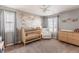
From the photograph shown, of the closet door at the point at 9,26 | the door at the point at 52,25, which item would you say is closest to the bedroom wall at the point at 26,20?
the closet door at the point at 9,26

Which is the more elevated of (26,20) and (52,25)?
(26,20)

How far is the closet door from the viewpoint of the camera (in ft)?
5.26

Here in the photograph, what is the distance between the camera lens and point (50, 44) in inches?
88.9

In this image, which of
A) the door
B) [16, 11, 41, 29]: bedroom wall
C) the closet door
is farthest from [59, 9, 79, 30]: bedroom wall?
the closet door

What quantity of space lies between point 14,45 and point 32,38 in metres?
0.44

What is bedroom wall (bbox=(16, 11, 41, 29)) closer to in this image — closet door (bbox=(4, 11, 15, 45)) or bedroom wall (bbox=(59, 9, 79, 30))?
closet door (bbox=(4, 11, 15, 45))

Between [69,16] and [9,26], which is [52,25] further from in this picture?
[9,26]

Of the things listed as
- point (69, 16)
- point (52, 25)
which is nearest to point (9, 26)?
point (52, 25)

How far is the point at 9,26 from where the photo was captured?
1.65 m

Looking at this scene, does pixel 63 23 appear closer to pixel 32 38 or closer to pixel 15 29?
pixel 32 38

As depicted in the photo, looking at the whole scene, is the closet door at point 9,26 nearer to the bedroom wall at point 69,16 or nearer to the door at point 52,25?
the door at point 52,25

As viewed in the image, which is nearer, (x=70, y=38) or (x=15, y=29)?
(x=15, y=29)
